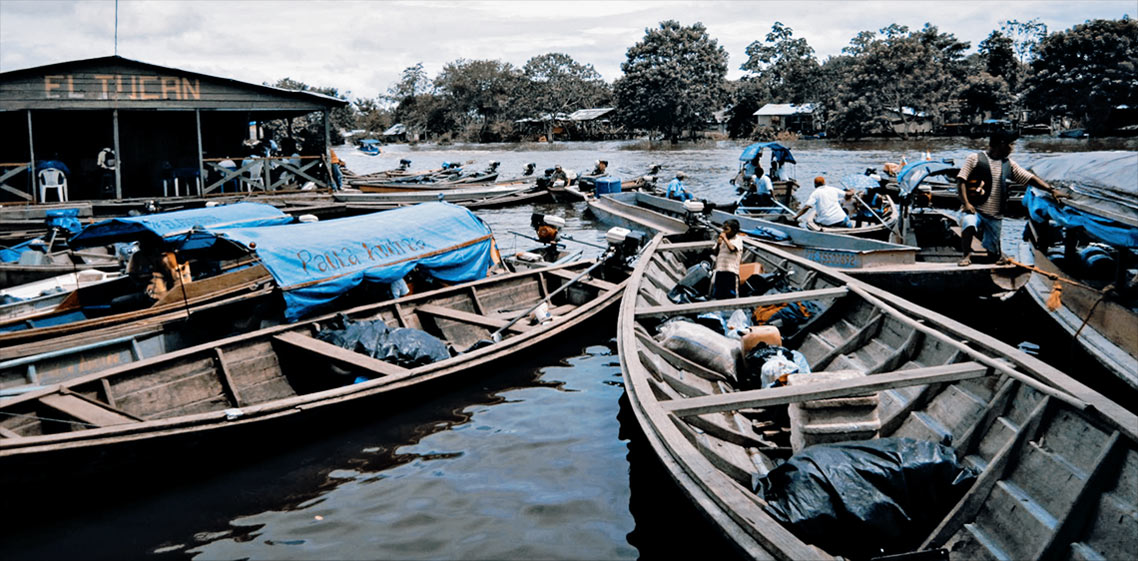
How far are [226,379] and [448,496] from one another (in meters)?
2.83

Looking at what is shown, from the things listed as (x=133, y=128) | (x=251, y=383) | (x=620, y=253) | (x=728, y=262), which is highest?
(x=133, y=128)

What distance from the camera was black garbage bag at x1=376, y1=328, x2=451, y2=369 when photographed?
26.3 ft

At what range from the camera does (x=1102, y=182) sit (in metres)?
7.83

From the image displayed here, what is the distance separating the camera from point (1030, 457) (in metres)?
4.14

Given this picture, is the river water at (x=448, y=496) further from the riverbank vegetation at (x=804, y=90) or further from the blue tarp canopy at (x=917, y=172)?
the riverbank vegetation at (x=804, y=90)

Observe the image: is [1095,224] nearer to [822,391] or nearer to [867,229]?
[822,391]

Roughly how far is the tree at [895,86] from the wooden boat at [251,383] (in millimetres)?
51900

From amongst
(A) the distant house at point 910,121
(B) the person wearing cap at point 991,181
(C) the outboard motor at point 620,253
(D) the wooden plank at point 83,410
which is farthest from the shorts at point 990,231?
(A) the distant house at point 910,121

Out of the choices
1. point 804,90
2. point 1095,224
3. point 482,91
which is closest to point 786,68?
point 804,90

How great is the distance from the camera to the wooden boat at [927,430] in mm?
3596

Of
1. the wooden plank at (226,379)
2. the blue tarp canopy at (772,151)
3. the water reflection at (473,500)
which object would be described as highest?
the blue tarp canopy at (772,151)

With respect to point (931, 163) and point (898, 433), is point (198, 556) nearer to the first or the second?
point (898, 433)

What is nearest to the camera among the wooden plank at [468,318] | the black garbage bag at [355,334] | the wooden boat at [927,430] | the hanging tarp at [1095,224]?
the wooden boat at [927,430]

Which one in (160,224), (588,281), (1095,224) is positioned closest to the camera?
(1095,224)
